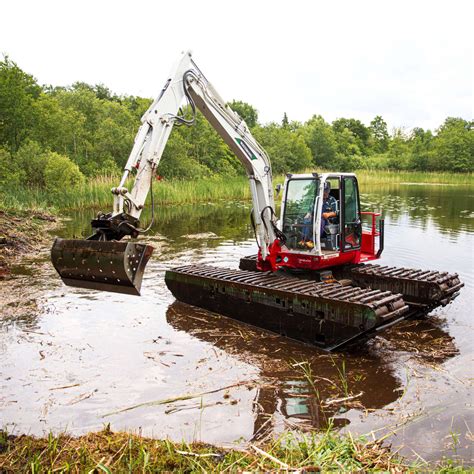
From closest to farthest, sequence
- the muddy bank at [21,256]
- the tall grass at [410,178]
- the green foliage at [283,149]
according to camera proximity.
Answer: the muddy bank at [21,256], the tall grass at [410,178], the green foliage at [283,149]

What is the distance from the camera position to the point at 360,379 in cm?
639

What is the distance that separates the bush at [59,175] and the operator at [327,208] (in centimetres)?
1877

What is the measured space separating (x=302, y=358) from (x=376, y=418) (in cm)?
178

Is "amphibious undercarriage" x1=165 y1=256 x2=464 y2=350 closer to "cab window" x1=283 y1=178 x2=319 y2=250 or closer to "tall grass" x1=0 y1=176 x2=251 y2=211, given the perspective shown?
"cab window" x1=283 y1=178 x2=319 y2=250

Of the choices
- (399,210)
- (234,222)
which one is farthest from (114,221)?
(399,210)

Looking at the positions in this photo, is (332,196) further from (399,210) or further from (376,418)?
(399,210)

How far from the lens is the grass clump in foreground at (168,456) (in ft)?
12.5

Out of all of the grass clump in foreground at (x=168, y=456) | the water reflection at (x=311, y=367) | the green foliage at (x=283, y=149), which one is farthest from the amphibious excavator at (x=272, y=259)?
the green foliage at (x=283, y=149)

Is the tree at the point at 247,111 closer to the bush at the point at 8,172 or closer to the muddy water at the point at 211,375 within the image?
the bush at the point at 8,172

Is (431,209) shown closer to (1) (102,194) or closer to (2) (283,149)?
(1) (102,194)

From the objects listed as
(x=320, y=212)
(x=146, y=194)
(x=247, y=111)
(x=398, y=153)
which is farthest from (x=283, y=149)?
(x=146, y=194)

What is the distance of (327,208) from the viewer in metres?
8.67

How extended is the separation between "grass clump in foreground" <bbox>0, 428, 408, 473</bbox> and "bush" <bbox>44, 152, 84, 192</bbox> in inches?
862

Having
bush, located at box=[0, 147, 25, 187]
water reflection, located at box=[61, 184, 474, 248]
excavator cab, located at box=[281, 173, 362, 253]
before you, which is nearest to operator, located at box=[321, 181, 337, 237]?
excavator cab, located at box=[281, 173, 362, 253]
